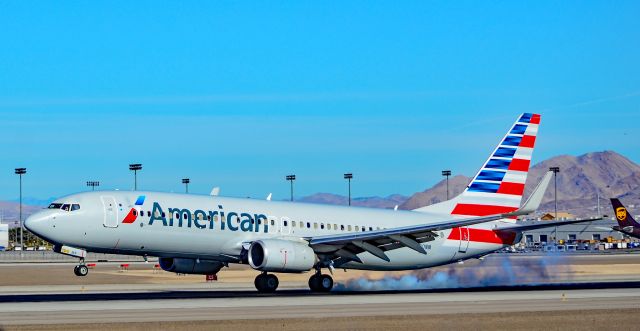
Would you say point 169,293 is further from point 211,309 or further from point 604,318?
point 604,318

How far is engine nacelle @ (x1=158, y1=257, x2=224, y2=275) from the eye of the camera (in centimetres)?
5409

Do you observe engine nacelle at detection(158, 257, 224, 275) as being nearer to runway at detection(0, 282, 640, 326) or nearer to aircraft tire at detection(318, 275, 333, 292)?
runway at detection(0, 282, 640, 326)

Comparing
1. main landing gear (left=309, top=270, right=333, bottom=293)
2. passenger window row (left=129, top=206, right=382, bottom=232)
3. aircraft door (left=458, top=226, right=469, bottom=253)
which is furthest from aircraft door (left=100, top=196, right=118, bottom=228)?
aircraft door (left=458, top=226, right=469, bottom=253)

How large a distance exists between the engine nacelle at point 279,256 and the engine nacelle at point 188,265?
4.12 metres

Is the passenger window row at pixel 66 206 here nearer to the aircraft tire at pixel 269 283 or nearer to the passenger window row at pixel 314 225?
the passenger window row at pixel 314 225

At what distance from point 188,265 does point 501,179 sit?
1929cm

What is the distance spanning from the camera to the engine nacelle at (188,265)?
54094 mm

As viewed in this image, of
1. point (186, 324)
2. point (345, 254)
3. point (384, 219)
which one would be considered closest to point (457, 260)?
point (384, 219)

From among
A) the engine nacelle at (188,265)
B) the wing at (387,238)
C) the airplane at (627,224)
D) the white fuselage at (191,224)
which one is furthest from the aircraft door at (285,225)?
the airplane at (627,224)

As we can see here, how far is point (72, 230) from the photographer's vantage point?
49.9 metres

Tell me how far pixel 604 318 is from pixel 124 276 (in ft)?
159

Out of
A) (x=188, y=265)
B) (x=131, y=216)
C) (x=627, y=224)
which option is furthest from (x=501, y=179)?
(x=627, y=224)

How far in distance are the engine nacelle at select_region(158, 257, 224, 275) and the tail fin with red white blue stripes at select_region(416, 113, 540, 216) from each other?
1538 cm

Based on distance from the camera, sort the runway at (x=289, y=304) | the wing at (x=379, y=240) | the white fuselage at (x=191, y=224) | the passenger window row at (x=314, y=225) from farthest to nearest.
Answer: the wing at (x=379, y=240), the passenger window row at (x=314, y=225), the white fuselage at (x=191, y=224), the runway at (x=289, y=304)
